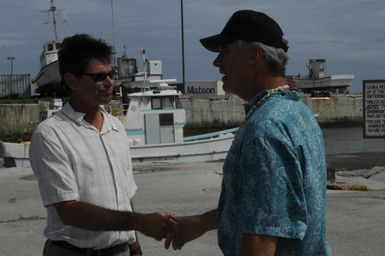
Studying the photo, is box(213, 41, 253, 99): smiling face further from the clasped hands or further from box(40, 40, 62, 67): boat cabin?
box(40, 40, 62, 67): boat cabin

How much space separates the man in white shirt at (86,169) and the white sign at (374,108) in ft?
35.5

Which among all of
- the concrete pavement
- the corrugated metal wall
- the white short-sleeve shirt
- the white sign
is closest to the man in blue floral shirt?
the white short-sleeve shirt

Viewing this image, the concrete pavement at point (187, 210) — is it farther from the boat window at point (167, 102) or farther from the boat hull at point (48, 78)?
the boat hull at point (48, 78)

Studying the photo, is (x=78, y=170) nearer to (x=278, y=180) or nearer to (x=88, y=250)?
(x=88, y=250)

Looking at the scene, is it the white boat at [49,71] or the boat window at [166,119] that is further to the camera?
the white boat at [49,71]

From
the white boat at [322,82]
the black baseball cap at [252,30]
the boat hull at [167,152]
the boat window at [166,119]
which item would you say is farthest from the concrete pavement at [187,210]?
→ the white boat at [322,82]

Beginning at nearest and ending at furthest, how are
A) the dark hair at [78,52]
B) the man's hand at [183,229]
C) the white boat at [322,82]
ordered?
the man's hand at [183,229], the dark hair at [78,52], the white boat at [322,82]

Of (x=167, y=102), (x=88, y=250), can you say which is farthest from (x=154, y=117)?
(x=88, y=250)

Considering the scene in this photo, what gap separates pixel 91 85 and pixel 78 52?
0.60 feet

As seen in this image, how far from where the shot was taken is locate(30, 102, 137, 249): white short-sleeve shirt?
123 inches

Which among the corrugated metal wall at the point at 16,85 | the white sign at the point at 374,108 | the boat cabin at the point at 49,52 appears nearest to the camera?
the white sign at the point at 374,108

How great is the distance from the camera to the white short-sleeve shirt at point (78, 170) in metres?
3.13

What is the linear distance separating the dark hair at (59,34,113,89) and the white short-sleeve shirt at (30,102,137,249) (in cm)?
20

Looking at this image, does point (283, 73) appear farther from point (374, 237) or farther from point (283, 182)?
point (374, 237)
